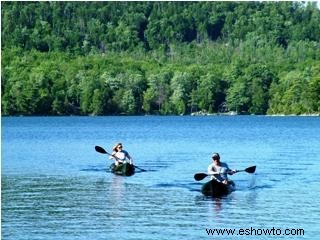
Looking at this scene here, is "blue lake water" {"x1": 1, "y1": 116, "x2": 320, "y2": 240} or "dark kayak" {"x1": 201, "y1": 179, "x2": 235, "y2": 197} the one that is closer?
"blue lake water" {"x1": 1, "y1": 116, "x2": 320, "y2": 240}

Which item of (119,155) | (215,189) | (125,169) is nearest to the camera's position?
Result: (215,189)

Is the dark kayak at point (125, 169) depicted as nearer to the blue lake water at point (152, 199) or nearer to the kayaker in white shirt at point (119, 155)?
the kayaker in white shirt at point (119, 155)

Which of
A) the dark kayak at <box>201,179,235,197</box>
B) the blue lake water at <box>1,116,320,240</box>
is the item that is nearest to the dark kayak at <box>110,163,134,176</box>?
the blue lake water at <box>1,116,320,240</box>

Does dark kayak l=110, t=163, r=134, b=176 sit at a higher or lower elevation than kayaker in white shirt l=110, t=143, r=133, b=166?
lower

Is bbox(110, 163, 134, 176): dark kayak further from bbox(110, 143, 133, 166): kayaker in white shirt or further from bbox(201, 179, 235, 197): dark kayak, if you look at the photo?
bbox(201, 179, 235, 197): dark kayak

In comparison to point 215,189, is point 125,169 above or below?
below

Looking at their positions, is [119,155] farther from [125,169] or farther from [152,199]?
[152,199]

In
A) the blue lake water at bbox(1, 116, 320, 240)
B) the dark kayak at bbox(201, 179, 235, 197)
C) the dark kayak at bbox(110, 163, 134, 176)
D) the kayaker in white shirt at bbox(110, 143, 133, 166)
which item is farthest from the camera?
the dark kayak at bbox(110, 163, 134, 176)

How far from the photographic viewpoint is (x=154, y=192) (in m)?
38.6

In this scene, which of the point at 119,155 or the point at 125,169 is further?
the point at 119,155

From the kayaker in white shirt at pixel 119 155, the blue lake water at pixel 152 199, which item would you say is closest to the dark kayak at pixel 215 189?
the blue lake water at pixel 152 199

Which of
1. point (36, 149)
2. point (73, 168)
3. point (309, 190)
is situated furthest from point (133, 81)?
point (309, 190)

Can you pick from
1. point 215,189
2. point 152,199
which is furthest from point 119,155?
point 215,189

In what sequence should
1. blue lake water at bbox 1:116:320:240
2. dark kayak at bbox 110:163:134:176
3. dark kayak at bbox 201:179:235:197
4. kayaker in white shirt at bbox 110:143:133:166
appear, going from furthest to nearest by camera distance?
1. dark kayak at bbox 110:163:134:176
2. kayaker in white shirt at bbox 110:143:133:166
3. dark kayak at bbox 201:179:235:197
4. blue lake water at bbox 1:116:320:240
